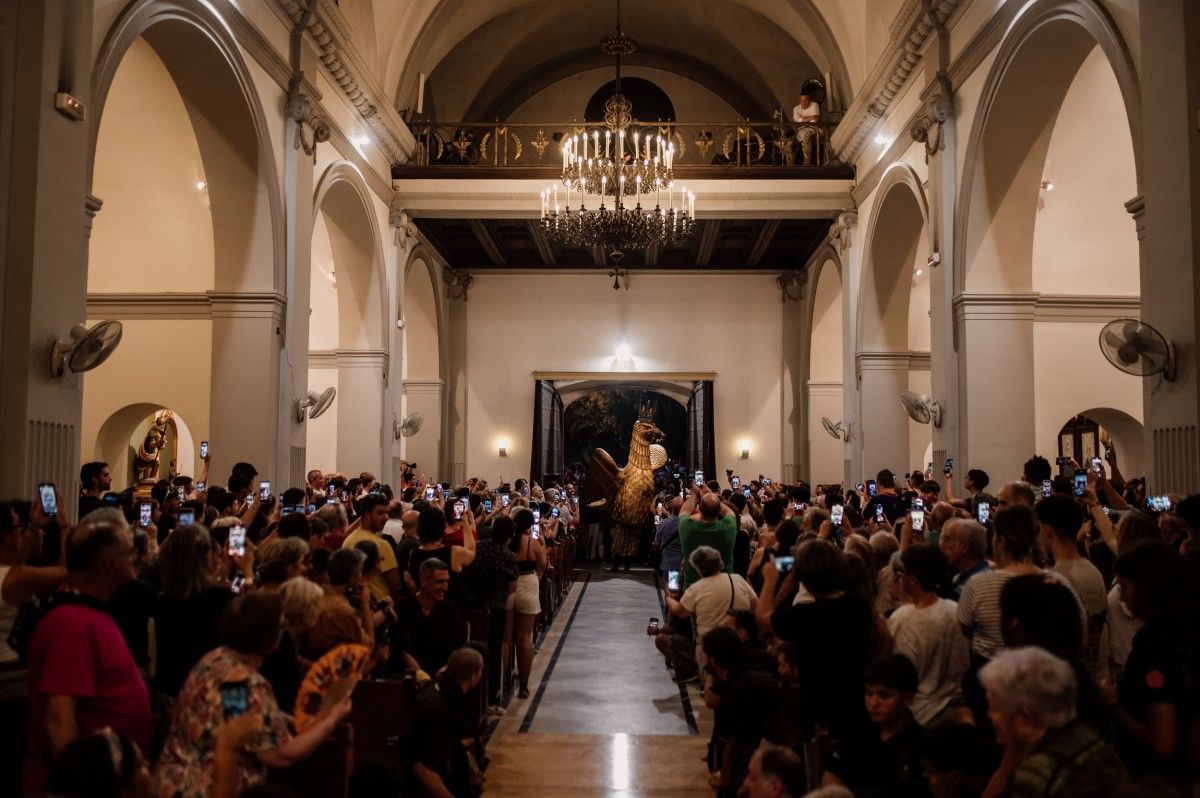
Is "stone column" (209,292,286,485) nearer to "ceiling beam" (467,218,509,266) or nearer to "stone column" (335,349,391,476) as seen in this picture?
"stone column" (335,349,391,476)

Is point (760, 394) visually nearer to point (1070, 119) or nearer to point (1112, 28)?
point (1070, 119)

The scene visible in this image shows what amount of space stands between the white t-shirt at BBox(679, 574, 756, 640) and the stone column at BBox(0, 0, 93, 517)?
4.13 meters

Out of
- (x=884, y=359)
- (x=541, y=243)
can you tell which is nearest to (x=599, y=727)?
(x=884, y=359)

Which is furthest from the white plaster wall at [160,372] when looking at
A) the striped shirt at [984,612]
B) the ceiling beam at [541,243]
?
the striped shirt at [984,612]

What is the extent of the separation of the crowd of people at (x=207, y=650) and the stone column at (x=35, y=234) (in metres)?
0.43

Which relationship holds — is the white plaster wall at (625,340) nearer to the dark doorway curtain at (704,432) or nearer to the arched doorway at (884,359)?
the dark doorway curtain at (704,432)

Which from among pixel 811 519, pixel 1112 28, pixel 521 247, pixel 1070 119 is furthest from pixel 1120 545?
pixel 521 247

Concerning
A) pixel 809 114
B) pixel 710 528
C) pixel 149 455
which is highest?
pixel 809 114

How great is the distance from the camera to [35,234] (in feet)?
21.3

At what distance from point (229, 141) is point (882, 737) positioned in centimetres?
924

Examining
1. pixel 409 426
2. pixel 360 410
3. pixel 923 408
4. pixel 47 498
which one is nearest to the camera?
pixel 47 498

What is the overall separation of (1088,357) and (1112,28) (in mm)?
8104

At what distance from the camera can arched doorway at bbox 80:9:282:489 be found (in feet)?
32.0

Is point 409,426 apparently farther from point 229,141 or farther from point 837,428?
point 229,141
